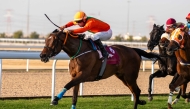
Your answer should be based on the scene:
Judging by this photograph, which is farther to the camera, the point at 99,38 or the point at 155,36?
the point at 155,36

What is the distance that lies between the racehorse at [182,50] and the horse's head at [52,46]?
1862 mm

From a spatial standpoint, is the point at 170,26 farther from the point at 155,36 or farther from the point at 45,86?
the point at 45,86

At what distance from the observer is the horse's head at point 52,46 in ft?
24.5

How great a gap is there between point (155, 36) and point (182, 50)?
2252mm

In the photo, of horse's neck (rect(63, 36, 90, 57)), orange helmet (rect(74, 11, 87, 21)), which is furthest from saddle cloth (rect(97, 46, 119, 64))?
orange helmet (rect(74, 11, 87, 21))

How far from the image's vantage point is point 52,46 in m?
7.56

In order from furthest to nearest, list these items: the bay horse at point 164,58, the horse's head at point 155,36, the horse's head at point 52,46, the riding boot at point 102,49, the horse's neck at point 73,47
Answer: the horse's head at point 155,36 → the bay horse at point 164,58 → the riding boot at point 102,49 → the horse's neck at point 73,47 → the horse's head at point 52,46

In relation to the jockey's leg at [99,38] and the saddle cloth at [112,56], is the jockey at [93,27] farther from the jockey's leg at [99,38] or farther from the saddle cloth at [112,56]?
the saddle cloth at [112,56]

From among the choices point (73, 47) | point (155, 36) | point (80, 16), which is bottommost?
point (155, 36)

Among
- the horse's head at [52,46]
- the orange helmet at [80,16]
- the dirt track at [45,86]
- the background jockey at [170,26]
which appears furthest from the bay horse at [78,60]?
the dirt track at [45,86]

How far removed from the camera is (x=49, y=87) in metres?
11.6

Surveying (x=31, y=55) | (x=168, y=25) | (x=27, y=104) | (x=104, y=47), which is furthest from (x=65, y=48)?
(x=168, y=25)

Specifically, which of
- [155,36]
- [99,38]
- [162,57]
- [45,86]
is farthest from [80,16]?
[45,86]

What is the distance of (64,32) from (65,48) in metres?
0.26
